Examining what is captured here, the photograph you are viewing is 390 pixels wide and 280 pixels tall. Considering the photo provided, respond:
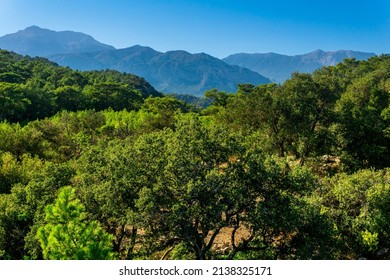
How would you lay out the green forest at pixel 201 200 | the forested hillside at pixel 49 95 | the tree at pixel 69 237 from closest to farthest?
the tree at pixel 69 237 → the green forest at pixel 201 200 → the forested hillside at pixel 49 95

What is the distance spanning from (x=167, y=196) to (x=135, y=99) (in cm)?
7710

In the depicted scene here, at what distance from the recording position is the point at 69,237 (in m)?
8.73

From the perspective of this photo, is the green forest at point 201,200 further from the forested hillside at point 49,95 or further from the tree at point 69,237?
the forested hillside at point 49,95

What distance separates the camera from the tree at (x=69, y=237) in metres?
8.65

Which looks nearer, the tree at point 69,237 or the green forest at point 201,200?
the tree at point 69,237

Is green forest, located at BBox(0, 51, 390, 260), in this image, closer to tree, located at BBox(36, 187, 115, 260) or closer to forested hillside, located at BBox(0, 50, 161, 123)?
tree, located at BBox(36, 187, 115, 260)

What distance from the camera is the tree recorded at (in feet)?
28.4

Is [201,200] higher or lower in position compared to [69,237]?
higher

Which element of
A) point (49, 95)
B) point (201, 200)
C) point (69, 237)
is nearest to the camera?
point (69, 237)

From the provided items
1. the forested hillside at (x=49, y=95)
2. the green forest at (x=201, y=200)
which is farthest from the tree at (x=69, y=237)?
the forested hillside at (x=49, y=95)

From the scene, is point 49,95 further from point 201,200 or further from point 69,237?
point 69,237

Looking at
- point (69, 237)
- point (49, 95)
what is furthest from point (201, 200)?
point (49, 95)

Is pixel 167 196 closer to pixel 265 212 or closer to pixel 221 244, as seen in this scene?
pixel 265 212

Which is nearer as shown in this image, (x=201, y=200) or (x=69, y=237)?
(x=69, y=237)
